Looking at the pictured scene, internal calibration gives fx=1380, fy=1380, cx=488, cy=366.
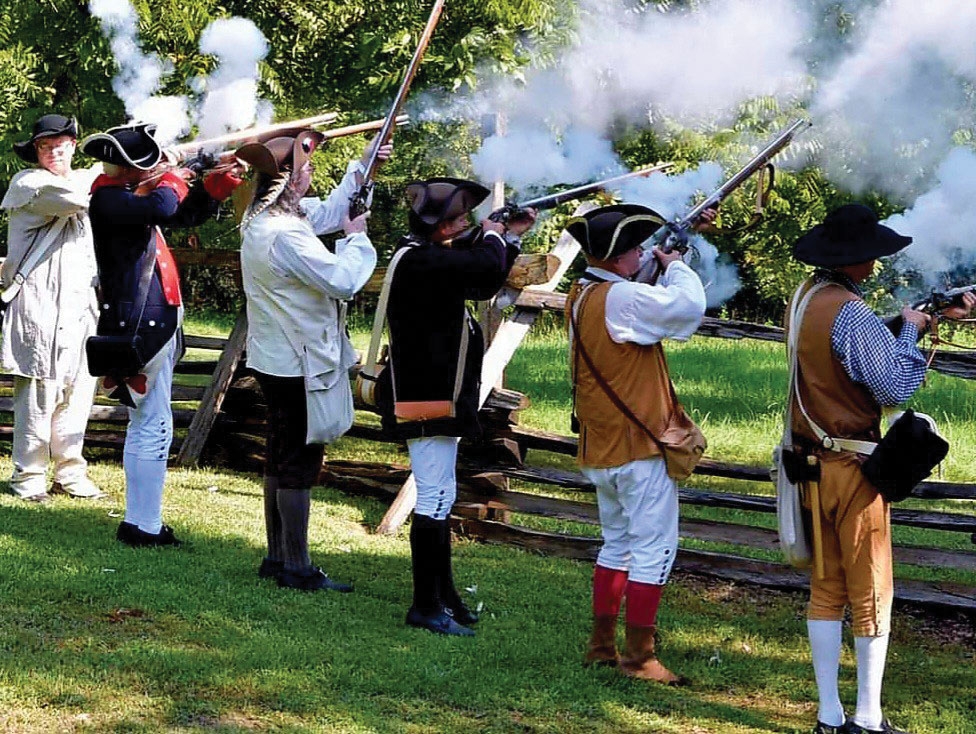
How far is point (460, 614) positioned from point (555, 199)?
2.08 metres

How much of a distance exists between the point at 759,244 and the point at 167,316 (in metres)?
9.21

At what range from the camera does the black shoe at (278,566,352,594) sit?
705cm

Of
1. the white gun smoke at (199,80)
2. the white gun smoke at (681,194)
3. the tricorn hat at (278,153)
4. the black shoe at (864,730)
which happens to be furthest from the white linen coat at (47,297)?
the black shoe at (864,730)

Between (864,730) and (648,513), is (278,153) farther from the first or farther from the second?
(864,730)

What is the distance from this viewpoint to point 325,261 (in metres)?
6.62

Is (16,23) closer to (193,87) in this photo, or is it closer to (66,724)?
(193,87)

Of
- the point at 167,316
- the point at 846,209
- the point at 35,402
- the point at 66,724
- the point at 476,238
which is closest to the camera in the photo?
the point at 66,724

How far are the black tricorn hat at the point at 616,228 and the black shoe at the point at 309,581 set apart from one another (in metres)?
2.34

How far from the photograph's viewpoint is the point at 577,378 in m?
6.13

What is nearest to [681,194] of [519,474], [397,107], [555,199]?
[555,199]

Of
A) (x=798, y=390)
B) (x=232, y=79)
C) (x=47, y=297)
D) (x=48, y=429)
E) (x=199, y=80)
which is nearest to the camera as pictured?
(x=798, y=390)

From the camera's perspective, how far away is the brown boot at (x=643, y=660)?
598cm

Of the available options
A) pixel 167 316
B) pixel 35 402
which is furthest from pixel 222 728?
pixel 35 402

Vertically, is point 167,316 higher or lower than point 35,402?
higher
